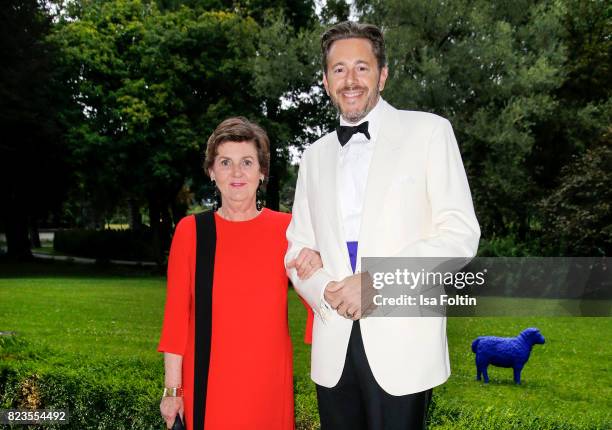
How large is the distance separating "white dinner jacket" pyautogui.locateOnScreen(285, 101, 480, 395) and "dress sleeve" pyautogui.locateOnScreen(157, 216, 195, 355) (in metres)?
0.85

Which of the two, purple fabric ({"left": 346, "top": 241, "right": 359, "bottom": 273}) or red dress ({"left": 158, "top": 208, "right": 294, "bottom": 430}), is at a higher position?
purple fabric ({"left": 346, "top": 241, "right": 359, "bottom": 273})

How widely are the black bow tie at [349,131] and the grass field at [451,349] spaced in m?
1.12

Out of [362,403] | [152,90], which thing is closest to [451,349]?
[362,403]

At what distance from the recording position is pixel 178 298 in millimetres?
3516

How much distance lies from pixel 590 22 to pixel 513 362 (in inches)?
943

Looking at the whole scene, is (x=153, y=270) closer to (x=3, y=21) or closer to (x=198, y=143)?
(x=198, y=143)

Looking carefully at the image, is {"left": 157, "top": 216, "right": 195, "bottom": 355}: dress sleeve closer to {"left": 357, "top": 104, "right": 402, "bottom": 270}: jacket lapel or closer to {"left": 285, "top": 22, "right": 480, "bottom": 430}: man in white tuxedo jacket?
{"left": 285, "top": 22, "right": 480, "bottom": 430}: man in white tuxedo jacket

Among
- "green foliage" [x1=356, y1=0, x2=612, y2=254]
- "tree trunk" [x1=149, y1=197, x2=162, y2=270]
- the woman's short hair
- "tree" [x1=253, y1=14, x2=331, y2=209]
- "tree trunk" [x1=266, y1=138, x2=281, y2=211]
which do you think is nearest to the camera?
the woman's short hair

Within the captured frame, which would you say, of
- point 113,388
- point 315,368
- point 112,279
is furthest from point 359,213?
point 112,279

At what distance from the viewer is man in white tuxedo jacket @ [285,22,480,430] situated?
2744 mm

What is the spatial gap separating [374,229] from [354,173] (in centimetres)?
30

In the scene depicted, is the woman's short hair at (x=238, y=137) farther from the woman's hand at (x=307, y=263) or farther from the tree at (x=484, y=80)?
the tree at (x=484, y=80)

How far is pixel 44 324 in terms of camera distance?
46.0 ft

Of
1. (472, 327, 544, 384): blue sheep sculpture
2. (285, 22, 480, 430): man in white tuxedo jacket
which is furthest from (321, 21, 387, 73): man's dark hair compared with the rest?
(472, 327, 544, 384): blue sheep sculpture
